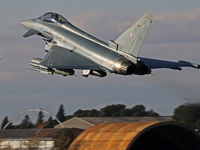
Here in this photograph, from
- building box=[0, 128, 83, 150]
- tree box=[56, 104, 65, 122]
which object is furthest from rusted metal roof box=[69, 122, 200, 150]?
tree box=[56, 104, 65, 122]

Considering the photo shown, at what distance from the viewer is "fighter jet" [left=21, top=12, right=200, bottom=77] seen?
31.3 metres

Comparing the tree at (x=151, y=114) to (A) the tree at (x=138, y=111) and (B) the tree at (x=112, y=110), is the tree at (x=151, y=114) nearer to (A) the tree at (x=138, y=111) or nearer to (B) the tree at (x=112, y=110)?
(A) the tree at (x=138, y=111)

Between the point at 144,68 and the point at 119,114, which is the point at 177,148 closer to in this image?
the point at 144,68

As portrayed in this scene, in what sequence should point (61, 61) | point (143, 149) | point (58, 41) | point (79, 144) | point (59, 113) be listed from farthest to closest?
point (59, 113)
point (58, 41)
point (61, 61)
point (143, 149)
point (79, 144)

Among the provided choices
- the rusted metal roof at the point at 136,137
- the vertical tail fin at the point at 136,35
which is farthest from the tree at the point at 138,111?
the rusted metal roof at the point at 136,137

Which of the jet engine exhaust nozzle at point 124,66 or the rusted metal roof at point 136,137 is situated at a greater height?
the jet engine exhaust nozzle at point 124,66

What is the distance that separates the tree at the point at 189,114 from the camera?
37.9 metres

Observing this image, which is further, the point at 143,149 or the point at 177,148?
the point at 143,149

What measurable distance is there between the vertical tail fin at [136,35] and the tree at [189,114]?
9969 millimetres

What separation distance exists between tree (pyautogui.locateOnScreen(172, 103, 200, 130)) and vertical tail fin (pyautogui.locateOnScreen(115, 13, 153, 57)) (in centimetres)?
997

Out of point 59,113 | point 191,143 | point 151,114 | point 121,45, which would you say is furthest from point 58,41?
point 59,113

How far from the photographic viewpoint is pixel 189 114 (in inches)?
1730

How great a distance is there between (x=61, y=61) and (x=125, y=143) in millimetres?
14784

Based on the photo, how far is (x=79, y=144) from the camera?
23.7 m
